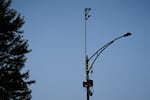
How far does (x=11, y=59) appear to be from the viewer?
76.3ft

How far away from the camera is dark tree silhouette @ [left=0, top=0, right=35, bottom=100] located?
72.1ft

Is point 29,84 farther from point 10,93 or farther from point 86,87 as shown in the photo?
point 86,87

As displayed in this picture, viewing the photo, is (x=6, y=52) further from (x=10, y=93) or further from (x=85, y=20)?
(x=85, y=20)

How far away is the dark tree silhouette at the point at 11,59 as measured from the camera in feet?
72.1

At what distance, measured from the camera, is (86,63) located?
17188 mm

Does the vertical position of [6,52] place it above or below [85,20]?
below

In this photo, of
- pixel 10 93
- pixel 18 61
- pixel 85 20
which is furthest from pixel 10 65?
pixel 85 20

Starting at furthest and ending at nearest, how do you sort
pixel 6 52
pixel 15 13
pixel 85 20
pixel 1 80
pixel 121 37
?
pixel 15 13 → pixel 6 52 → pixel 1 80 → pixel 85 20 → pixel 121 37

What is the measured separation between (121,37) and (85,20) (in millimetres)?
4232

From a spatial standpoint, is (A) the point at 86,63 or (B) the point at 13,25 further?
(B) the point at 13,25

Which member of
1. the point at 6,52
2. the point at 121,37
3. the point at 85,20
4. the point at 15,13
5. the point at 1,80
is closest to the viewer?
the point at 121,37

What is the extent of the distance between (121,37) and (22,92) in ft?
35.7

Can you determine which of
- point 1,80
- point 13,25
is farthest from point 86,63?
point 13,25

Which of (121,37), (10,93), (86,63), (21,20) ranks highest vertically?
(21,20)
